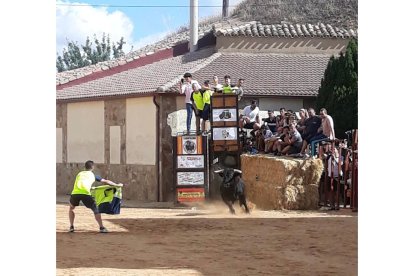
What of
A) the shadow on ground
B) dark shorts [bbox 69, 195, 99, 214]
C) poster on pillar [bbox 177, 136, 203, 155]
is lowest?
the shadow on ground

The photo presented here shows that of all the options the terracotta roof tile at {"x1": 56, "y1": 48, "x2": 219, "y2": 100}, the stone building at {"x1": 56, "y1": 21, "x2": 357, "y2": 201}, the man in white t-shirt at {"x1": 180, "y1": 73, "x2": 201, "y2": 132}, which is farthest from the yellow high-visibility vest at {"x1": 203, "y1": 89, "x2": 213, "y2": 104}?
the terracotta roof tile at {"x1": 56, "y1": 48, "x2": 219, "y2": 100}

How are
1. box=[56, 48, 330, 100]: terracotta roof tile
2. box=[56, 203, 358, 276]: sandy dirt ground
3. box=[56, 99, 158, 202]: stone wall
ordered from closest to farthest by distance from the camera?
box=[56, 203, 358, 276]: sandy dirt ground < box=[56, 99, 158, 202]: stone wall < box=[56, 48, 330, 100]: terracotta roof tile

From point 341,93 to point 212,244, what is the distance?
13420 millimetres

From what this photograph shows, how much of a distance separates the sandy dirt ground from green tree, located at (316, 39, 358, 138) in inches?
257

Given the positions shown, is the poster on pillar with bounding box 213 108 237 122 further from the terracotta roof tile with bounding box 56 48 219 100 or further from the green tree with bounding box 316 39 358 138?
the green tree with bounding box 316 39 358 138

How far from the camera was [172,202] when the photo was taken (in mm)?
27859

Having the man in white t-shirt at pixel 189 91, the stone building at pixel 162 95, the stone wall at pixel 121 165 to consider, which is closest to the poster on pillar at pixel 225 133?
the man in white t-shirt at pixel 189 91

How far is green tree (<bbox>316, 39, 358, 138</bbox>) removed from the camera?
1125 inches

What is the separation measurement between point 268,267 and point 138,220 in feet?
26.6

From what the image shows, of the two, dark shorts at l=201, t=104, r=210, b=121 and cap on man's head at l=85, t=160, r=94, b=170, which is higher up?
dark shorts at l=201, t=104, r=210, b=121

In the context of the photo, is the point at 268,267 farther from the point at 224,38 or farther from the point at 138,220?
the point at 224,38

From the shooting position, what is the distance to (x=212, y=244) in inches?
645
